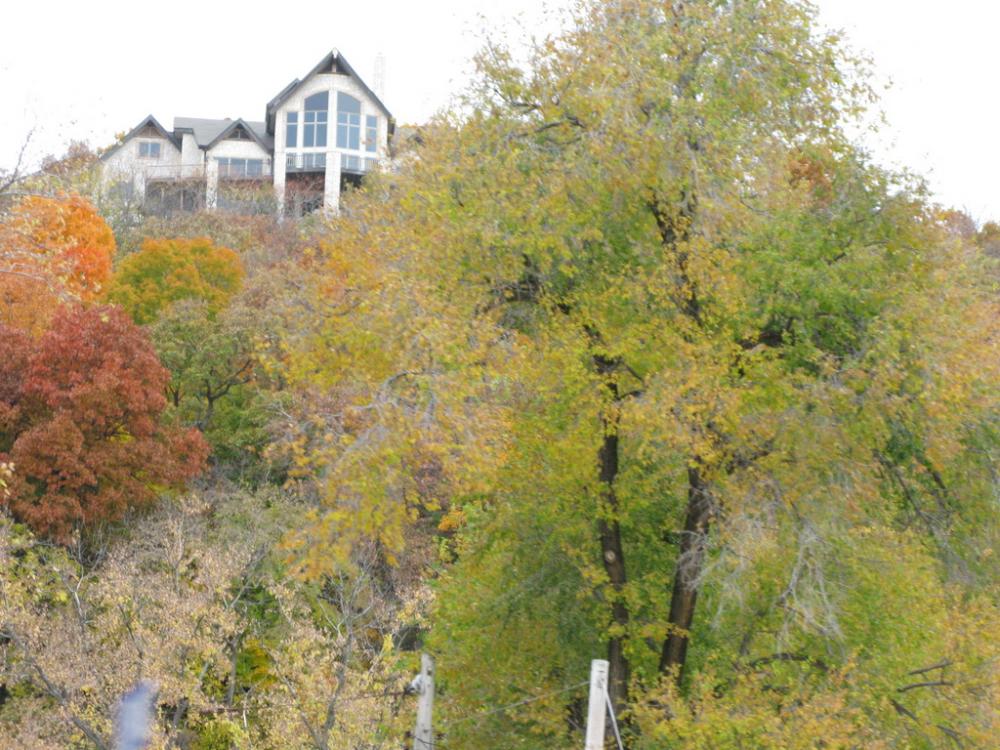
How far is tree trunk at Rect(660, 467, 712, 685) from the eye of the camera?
1142 centimetres

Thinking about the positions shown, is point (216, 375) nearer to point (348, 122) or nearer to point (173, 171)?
point (348, 122)

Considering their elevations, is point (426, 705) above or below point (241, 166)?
below

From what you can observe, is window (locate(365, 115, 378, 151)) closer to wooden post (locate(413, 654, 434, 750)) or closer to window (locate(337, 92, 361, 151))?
window (locate(337, 92, 361, 151))

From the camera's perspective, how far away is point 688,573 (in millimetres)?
11586

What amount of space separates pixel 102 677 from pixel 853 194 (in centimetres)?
1271

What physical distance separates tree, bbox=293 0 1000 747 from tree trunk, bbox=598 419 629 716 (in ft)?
0.09

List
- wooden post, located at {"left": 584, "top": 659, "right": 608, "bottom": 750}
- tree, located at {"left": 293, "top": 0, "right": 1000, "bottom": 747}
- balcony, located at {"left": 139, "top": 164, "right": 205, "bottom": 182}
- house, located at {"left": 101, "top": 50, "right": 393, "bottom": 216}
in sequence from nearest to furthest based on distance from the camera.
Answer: wooden post, located at {"left": 584, "top": 659, "right": 608, "bottom": 750} < tree, located at {"left": 293, "top": 0, "right": 1000, "bottom": 747} < balcony, located at {"left": 139, "top": 164, "right": 205, "bottom": 182} < house, located at {"left": 101, "top": 50, "right": 393, "bottom": 216}

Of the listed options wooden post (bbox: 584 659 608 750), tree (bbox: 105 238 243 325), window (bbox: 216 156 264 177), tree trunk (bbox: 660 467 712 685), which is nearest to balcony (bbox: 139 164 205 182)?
window (bbox: 216 156 264 177)

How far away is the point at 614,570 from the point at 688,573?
958 millimetres

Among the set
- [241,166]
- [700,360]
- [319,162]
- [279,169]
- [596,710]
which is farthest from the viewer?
[241,166]

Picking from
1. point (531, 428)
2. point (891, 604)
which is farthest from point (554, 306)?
point (891, 604)

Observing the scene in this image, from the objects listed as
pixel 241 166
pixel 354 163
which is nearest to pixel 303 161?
pixel 354 163

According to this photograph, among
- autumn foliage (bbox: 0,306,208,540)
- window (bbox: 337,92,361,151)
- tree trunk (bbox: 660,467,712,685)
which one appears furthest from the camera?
window (bbox: 337,92,361,151)

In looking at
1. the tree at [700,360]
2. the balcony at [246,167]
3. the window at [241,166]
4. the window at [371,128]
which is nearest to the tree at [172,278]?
the tree at [700,360]
